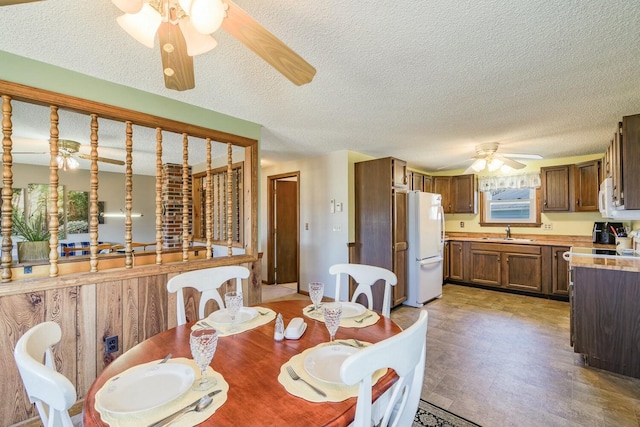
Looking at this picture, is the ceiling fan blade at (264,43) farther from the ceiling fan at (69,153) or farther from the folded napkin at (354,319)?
the ceiling fan at (69,153)

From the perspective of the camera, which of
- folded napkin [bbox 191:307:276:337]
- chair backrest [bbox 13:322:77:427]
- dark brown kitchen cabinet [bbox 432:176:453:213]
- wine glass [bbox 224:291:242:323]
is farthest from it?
dark brown kitchen cabinet [bbox 432:176:453:213]

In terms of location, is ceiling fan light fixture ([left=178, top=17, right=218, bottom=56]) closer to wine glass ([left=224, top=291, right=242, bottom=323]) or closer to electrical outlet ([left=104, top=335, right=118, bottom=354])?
wine glass ([left=224, top=291, right=242, bottom=323])

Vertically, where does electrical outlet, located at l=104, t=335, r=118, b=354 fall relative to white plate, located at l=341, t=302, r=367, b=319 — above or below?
below

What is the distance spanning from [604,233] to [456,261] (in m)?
2.01

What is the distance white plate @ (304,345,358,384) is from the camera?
0.97 metres

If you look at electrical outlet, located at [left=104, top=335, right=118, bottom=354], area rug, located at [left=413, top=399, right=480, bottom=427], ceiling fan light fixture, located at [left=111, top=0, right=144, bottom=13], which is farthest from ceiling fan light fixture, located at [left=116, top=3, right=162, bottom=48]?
area rug, located at [left=413, top=399, right=480, bottom=427]

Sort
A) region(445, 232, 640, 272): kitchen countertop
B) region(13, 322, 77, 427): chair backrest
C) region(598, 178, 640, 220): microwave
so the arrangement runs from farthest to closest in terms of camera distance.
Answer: region(598, 178, 640, 220): microwave
region(445, 232, 640, 272): kitchen countertop
region(13, 322, 77, 427): chair backrest

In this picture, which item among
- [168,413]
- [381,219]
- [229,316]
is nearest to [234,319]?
[229,316]

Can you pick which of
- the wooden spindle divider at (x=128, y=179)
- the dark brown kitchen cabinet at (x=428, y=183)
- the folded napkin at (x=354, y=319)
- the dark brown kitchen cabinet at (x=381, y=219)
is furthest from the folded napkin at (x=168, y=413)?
the dark brown kitchen cabinet at (x=428, y=183)

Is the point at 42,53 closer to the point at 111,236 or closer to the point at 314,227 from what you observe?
the point at 314,227

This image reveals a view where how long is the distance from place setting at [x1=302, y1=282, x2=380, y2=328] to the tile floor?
0.98 metres

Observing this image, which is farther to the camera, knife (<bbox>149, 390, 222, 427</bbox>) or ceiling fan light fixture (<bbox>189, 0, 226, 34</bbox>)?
ceiling fan light fixture (<bbox>189, 0, 226, 34</bbox>)

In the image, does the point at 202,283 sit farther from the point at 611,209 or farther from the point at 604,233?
the point at 604,233

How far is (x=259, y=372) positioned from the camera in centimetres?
Result: 101
